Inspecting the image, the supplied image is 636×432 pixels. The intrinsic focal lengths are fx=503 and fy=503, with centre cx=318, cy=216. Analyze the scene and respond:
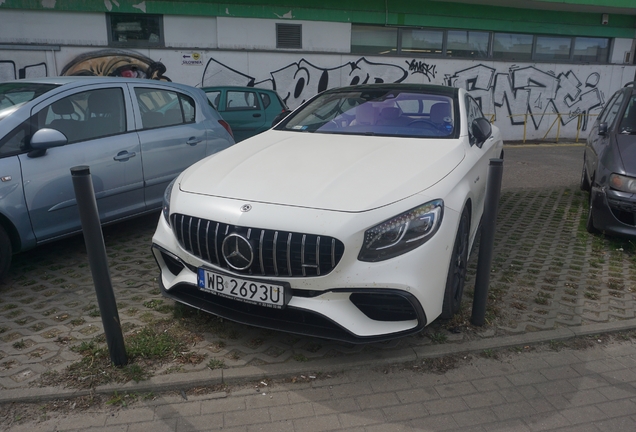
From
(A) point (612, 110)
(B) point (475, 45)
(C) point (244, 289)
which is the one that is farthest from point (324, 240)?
(B) point (475, 45)

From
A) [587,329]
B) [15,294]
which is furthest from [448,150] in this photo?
[15,294]

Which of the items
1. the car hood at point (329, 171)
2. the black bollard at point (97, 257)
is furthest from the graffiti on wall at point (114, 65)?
the black bollard at point (97, 257)

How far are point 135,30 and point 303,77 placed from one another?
4230mm

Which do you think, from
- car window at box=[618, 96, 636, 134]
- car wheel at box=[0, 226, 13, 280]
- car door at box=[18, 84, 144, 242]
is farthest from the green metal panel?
car wheel at box=[0, 226, 13, 280]

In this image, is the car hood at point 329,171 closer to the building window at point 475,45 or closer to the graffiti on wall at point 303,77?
the graffiti on wall at point 303,77

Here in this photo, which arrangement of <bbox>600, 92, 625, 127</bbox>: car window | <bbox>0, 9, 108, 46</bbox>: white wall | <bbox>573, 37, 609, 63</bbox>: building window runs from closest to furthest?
<bbox>600, 92, 625, 127</bbox>: car window
<bbox>0, 9, 108, 46</bbox>: white wall
<bbox>573, 37, 609, 63</bbox>: building window

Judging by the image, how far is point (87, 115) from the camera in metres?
4.49

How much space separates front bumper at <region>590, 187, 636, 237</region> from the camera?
4785 millimetres

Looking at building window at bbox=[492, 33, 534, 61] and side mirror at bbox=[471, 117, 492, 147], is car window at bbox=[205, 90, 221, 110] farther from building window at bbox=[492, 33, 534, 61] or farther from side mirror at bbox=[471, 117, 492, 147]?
building window at bbox=[492, 33, 534, 61]

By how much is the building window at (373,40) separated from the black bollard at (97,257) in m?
12.2

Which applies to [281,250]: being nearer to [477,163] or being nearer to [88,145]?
[477,163]

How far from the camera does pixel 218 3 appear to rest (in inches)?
480

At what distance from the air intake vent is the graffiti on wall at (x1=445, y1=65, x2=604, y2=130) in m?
4.55

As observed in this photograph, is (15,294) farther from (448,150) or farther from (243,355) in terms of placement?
(448,150)
